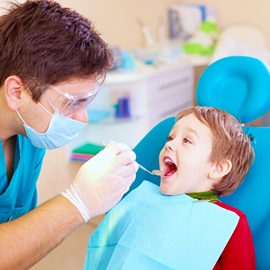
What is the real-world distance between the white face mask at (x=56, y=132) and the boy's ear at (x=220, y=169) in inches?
15.7

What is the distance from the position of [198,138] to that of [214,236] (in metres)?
0.28

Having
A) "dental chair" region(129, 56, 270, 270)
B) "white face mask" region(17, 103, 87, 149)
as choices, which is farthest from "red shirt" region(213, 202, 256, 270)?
"white face mask" region(17, 103, 87, 149)

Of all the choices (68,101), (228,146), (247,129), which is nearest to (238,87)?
(247,129)

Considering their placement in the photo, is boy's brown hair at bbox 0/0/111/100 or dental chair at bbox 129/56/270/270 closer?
boy's brown hair at bbox 0/0/111/100

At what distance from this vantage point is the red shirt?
4.09ft

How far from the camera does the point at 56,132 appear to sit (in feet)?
4.36

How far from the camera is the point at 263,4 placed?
12.4 ft

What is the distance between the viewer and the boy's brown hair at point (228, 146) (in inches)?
54.1

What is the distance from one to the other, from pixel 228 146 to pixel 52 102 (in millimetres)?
516

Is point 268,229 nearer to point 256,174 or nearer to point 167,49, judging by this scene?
point 256,174

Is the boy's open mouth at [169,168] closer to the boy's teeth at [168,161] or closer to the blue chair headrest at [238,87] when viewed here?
the boy's teeth at [168,161]

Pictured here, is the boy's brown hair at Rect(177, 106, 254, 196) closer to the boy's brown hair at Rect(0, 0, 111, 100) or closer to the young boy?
the young boy

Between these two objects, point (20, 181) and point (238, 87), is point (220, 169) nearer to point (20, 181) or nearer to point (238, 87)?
point (238, 87)

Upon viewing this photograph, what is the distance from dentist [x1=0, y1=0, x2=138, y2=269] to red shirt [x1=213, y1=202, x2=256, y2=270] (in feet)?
1.05
